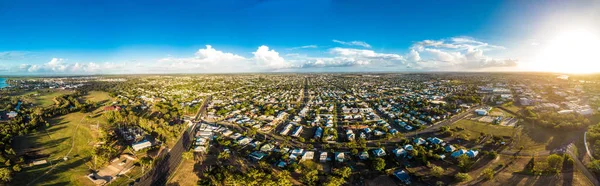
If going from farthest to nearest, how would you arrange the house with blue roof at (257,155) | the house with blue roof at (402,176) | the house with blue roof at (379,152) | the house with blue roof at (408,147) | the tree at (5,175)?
1. the house with blue roof at (408,147)
2. the house with blue roof at (379,152)
3. the house with blue roof at (257,155)
4. the house with blue roof at (402,176)
5. the tree at (5,175)

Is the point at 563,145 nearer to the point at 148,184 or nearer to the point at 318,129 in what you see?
the point at 318,129

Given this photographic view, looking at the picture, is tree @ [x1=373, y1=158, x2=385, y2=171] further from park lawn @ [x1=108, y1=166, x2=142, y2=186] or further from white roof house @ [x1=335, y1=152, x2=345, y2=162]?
park lawn @ [x1=108, y1=166, x2=142, y2=186]

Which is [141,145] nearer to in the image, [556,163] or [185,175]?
[185,175]

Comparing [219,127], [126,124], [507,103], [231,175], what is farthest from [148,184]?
[507,103]

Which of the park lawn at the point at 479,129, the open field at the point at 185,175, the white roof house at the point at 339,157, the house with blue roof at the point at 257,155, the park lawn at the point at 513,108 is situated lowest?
the open field at the point at 185,175

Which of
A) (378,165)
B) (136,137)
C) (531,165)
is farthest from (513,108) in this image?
(136,137)

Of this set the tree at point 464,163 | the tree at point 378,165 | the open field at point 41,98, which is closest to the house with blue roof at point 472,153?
the tree at point 464,163

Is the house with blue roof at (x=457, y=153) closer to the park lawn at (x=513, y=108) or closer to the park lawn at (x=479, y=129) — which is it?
the park lawn at (x=479, y=129)
